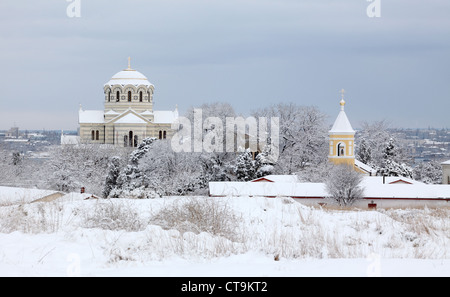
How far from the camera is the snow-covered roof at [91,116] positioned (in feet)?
260

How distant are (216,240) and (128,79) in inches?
2926

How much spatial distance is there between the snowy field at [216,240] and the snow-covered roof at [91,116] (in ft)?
231

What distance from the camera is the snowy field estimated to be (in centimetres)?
643

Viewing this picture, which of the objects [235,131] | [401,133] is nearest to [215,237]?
[235,131]

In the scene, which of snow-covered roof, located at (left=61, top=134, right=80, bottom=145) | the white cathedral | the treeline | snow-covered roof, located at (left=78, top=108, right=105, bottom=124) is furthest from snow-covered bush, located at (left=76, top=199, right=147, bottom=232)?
snow-covered roof, located at (left=78, top=108, right=105, bottom=124)

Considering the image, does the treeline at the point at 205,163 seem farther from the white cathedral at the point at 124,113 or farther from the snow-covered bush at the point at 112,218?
the snow-covered bush at the point at 112,218

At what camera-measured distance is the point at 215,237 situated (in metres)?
7.96

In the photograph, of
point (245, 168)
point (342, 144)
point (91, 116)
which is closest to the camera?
point (245, 168)

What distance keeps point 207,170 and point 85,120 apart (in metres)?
35.9

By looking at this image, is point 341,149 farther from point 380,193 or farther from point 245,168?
point 380,193

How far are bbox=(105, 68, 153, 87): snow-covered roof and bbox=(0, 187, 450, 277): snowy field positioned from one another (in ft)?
233

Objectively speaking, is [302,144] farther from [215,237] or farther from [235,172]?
[215,237]

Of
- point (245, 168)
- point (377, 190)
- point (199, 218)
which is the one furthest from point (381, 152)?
point (199, 218)

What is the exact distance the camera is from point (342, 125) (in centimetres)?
4966
